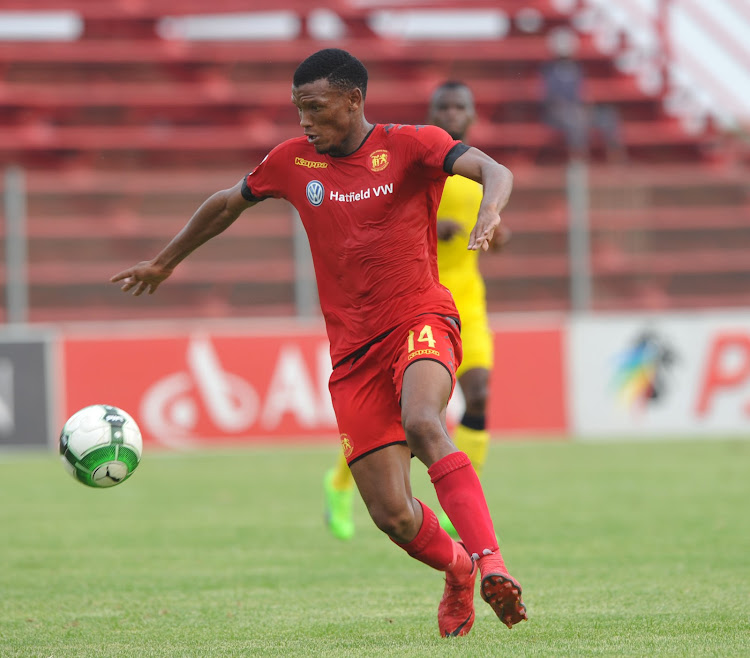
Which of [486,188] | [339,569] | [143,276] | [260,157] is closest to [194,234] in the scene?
[143,276]

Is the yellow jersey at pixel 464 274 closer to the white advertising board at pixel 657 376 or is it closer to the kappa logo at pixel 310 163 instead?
the kappa logo at pixel 310 163

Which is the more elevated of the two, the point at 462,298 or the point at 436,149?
the point at 436,149

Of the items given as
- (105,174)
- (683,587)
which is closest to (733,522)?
(683,587)

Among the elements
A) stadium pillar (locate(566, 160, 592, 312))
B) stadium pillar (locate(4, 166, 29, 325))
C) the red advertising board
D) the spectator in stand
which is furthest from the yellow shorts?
the spectator in stand

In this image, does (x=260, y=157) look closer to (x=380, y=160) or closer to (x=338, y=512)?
(x=338, y=512)

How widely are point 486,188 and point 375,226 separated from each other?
58 centimetres

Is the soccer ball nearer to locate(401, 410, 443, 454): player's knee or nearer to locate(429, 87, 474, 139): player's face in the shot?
locate(401, 410, 443, 454): player's knee

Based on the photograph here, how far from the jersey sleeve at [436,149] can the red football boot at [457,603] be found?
153cm

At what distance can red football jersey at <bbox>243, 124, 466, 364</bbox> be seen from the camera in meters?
5.14

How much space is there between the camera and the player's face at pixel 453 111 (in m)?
7.84

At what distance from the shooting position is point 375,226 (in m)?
5.17

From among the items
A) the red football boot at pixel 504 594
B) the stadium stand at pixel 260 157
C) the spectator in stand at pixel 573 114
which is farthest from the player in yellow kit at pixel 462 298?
A: the spectator in stand at pixel 573 114

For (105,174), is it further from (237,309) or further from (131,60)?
(237,309)

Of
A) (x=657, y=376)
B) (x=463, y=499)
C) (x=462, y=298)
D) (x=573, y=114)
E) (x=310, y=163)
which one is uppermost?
(x=573, y=114)
